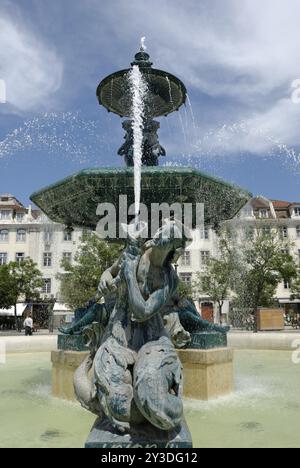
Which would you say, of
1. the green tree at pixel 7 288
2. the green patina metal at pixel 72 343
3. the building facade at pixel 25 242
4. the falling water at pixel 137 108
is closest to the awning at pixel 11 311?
the green tree at pixel 7 288

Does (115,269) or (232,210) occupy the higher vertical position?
(232,210)

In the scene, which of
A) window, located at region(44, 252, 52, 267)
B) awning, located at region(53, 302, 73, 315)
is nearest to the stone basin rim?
awning, located at region(53, 302, 73, 315)

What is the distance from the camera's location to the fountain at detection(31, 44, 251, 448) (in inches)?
123

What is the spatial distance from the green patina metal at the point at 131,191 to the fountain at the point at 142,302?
0.6 inches

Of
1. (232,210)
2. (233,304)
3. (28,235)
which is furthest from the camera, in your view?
(28,235)

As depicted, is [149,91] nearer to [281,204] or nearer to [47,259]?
[47,259]

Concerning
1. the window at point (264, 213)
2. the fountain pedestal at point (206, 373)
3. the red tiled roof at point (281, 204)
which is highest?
the red tiled roof at point (281, 204)

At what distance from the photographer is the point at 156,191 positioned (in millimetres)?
6570

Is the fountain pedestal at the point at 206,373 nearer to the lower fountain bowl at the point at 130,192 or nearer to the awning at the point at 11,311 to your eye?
the lower fountain bowl at the point at 130,192

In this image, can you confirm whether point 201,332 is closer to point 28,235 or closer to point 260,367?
point 260,367

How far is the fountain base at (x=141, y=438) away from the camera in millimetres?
3057

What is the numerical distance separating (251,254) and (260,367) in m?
27.5
